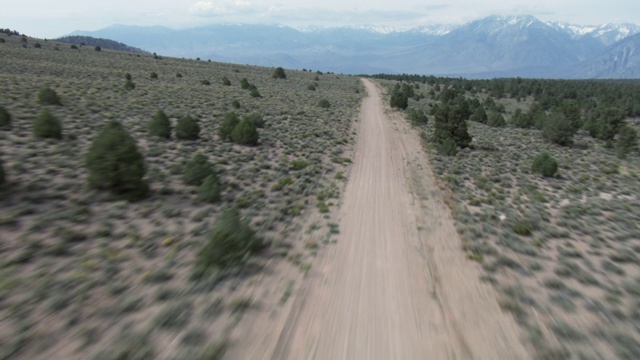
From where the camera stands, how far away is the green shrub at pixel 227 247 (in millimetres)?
11492

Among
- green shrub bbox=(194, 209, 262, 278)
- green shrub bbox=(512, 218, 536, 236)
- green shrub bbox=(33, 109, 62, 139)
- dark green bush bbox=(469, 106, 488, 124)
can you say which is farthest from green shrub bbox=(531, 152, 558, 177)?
green shrub bbox=(33, 109, 62, 139)

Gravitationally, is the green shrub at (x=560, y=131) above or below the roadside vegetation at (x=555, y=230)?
above

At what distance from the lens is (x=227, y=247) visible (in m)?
11.9

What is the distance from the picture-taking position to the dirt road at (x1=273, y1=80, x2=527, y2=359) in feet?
29.3

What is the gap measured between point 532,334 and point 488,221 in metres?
8.43

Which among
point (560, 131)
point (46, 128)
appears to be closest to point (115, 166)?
point (46, 128)

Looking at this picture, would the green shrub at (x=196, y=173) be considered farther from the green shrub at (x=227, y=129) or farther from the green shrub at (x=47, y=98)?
the green shrub at (x=47, y=98)

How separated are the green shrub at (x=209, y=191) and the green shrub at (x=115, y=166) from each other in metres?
2.49

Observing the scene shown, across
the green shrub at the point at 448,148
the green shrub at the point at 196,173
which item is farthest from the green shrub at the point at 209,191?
the green shrub at the point at 448,148

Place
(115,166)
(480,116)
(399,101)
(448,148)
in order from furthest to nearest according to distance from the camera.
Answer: (399,101), (480,116), (448,148), (115,166)

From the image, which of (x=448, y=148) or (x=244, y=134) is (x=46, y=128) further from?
(x=448, y=148)

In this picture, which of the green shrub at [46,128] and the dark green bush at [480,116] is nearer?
the green shrub at [46,128]

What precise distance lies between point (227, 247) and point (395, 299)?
5.67m

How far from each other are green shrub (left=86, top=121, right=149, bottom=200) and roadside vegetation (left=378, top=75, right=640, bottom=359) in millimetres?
14210
